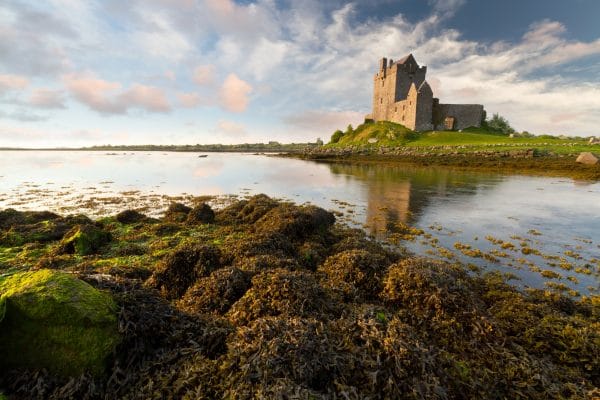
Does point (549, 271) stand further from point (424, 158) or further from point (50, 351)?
point (424, 158)

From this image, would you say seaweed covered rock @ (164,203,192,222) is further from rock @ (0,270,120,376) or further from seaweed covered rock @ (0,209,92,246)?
rock @ (0,270,120,376)

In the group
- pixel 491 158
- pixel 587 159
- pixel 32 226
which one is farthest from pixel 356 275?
pixel 491 158

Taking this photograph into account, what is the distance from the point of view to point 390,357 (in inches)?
126

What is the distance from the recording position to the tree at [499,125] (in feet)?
228

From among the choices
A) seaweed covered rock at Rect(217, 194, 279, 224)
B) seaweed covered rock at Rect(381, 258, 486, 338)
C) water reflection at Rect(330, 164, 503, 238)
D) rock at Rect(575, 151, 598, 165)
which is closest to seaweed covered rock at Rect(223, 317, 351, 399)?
seaweed covered rock at Rect(381, 258, 486, 338)

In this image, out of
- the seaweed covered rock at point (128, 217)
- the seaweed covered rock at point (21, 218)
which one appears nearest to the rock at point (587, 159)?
the seaweed covered rock at point (128, 217)

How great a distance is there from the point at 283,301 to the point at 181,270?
296 cm

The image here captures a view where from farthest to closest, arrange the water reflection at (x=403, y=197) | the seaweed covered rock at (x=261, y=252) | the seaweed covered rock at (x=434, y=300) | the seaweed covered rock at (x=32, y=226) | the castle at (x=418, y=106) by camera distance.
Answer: the castle at (x=418, y=106)
the water reflection at (x=403, y=197)
the seaweed covered rock at (x=32, y=226)
the seaweed covered rock at (x=261, y=252)
the seaweed covered rock at (x=434, y=300)

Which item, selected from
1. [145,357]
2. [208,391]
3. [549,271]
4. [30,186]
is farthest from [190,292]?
[30,186]

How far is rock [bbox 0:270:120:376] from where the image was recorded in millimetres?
2756

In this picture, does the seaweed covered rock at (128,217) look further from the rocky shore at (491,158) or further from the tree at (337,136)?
the tree at (337,136)

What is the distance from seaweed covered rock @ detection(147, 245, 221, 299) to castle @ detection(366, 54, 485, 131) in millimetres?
67828

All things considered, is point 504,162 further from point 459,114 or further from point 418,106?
point 459,114

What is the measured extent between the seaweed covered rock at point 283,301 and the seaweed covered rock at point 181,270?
1.91 m
